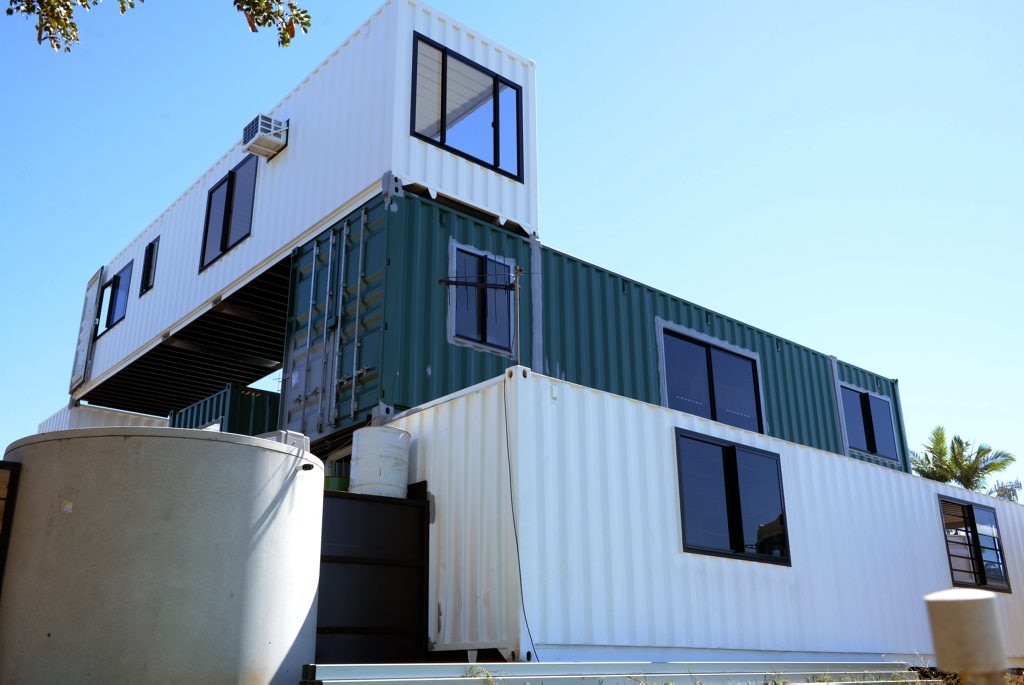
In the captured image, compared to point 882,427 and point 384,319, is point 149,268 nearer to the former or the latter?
point 384,319

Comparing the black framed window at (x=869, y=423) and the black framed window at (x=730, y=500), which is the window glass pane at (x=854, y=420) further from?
the black framed window at (x=730, y=500)

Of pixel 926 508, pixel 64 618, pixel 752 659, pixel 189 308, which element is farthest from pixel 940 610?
pixel 189 308

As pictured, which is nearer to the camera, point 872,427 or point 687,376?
point 687,376

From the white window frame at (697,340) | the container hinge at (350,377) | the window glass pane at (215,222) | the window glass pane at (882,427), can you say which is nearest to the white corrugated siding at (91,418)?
the window glass pane at (215,222)

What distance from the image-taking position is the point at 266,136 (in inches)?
573

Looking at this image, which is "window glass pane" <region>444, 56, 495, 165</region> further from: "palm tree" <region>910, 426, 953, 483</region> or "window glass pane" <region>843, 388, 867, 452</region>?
"palm tree" <region>910, 426, 953, 483</region>

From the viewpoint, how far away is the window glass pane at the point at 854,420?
1717 cm

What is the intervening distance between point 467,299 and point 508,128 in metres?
3.10

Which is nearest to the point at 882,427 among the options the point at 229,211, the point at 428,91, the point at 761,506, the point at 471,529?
the point at 761,506

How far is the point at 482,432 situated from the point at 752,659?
3481mm

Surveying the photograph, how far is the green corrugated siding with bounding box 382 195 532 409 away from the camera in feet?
35.7

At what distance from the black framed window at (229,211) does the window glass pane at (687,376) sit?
704 cm

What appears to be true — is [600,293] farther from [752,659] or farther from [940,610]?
[940,610]

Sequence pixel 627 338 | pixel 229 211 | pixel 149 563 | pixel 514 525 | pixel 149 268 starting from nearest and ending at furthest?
pixel 149 563 → pixel 514 525 → pixel 627 338 → pixel 229 211 → pixel 149 268
